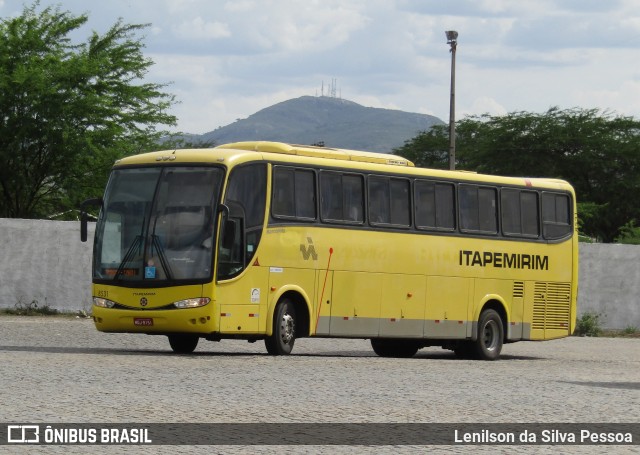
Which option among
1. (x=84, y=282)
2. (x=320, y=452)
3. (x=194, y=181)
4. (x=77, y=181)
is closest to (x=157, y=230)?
(x=194, y=181)

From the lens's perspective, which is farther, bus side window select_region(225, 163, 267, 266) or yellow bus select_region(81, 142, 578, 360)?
bus side window select_region(225, 163, 267, 266)

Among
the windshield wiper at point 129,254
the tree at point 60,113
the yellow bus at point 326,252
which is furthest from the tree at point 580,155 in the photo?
the windshield wiper at point 129,254

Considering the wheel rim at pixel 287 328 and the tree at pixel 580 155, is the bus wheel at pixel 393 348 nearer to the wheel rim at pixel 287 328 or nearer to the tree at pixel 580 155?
the wheel rim at pixel 287 328

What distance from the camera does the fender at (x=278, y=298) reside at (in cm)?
2216

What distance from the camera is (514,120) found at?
81.6 m

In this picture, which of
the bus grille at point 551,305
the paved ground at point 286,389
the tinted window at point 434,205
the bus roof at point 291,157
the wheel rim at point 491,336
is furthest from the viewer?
the bus grille at point 551,305

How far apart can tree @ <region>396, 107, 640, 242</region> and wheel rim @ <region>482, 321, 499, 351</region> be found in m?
46.6

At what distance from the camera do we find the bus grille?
A: 92.3 feet

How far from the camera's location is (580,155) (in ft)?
253

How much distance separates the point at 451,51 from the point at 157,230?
61.7ft

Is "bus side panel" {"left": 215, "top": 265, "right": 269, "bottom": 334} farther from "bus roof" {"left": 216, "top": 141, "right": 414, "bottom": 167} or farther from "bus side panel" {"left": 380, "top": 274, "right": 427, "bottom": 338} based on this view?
"bus side panel" {"left": 380, "top": 274, "right": 427, "bottom": 338}

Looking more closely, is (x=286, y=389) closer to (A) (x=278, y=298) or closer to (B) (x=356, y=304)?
(A) (x=278, y=298)

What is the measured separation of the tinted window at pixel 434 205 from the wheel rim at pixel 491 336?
2.33m

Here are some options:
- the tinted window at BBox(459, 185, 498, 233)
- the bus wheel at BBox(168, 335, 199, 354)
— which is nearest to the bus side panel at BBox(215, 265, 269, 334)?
the bus wheel at BBox(168, 335, 199, 354)
